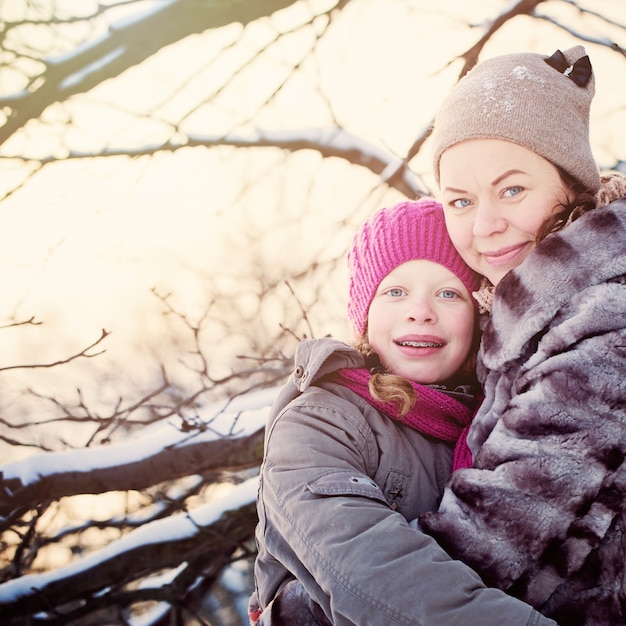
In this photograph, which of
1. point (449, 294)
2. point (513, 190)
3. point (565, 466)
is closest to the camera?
point (565, 466)

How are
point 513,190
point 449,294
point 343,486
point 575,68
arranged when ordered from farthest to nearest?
point 449,294, point 575,68, point 513,190, point 343,486

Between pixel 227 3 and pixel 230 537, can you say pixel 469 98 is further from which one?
pixel 230 537

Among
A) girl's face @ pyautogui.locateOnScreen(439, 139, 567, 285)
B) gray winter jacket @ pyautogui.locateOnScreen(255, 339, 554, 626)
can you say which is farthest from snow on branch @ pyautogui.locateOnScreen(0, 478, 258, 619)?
girl's face @ pyautogui.locateOnScreen(439, 139, 567, 285)

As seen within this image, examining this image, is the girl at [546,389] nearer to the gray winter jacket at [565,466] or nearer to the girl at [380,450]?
the gray winter jacket at [565,466]

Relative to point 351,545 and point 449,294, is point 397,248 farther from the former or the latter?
point 351,545

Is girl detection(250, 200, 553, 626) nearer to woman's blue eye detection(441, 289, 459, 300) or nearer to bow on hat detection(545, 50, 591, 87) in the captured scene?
woman's blue eye detection(441, 289, 459, 300)

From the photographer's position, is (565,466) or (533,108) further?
(533,108)

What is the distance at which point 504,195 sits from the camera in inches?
55.4

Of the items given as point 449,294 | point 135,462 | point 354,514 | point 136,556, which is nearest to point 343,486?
point 354,514

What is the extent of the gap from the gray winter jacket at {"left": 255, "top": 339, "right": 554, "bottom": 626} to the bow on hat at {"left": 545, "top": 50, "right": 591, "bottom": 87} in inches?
41.2

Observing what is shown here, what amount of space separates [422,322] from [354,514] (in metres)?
0.68

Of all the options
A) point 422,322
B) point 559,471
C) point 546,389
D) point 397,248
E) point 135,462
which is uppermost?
point 397,248

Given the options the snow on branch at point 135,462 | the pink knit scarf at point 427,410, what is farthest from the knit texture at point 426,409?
the snow on branch at point 135,462

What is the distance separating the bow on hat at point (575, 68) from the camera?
1.52m
